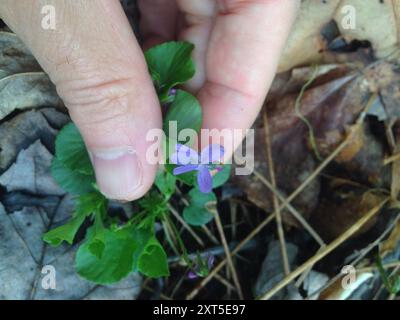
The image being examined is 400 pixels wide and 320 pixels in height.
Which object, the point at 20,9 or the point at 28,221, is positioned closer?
the point at 20,9

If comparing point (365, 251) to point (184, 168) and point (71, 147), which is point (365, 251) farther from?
point (71, 147)

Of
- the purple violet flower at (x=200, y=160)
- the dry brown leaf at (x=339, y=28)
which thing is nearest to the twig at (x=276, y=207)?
the dry brown leaf at (x=339, y=28)

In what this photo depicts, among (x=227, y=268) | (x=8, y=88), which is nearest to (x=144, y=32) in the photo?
(x=8, y=88)

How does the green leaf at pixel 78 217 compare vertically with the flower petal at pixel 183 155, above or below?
below

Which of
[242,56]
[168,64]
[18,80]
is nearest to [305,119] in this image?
[242,56]

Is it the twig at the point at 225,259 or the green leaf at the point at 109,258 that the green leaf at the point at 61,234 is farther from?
the twig at the point at 225,259

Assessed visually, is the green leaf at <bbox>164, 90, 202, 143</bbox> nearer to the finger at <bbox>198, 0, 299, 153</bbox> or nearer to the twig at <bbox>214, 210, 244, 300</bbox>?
the finger at <bbox>198, 0, 299, 153</bbox>
